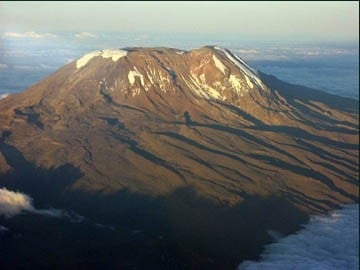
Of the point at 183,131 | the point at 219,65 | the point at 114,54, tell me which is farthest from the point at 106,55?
the point at 183,131

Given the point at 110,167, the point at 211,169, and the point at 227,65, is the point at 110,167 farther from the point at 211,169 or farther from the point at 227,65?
the point at 227,65

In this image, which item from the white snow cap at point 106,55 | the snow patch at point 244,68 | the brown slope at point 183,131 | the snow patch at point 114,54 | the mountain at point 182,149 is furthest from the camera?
Result: the snow patch at point 244,68

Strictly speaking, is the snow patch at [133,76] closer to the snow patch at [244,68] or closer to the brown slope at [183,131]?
the brown slope at [183,131]

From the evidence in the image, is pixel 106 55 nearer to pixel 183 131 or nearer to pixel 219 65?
pixel 219 65

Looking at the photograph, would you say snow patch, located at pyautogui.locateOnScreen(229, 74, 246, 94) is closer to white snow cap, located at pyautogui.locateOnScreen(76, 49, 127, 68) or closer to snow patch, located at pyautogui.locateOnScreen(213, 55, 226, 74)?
snow patch, located at pyautogui.locateOnScreen(213, 55, 226, 74)

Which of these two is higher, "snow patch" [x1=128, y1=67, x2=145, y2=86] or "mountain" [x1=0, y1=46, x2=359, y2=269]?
"snow patch" [x1=128, y1=67, x2=145, y2=86]

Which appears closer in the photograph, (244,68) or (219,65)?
(219,65)

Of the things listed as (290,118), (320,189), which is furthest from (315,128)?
(320,189)

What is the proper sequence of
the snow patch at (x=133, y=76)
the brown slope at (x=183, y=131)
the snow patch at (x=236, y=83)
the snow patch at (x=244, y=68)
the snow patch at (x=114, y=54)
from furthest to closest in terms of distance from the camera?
the snow patch at (x=244, y=68)
the snow patch at (x=114, y=54)
the snow patch at (x=236, y=83)
the snow patch at (x=133, y=76)
the brown slope at (x=183, y=131)

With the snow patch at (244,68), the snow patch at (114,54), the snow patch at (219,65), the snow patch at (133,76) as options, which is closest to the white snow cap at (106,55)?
the snow patch at (114,54)

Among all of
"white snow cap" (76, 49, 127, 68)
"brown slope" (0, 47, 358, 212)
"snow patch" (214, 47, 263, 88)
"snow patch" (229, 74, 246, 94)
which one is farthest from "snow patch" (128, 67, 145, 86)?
"snow patch" (214, 47, 263, 88)
